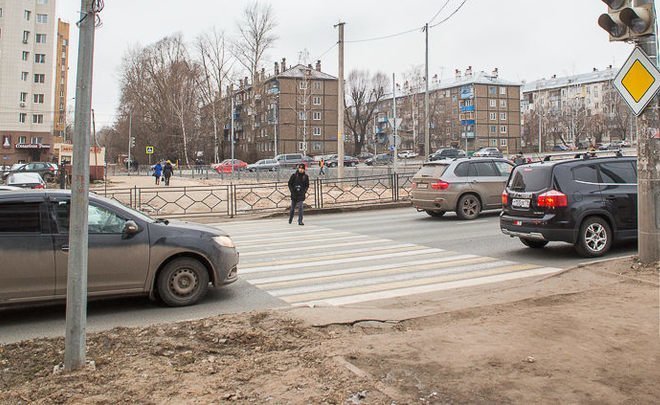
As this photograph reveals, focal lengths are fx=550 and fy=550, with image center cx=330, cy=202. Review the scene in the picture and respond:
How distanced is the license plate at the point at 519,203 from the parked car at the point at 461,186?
5655 mm

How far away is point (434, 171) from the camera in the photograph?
54.3 feet

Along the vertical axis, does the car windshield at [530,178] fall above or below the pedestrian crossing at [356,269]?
above

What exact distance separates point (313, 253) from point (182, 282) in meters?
4.24

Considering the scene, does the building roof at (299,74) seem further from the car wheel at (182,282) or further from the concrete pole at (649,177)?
the car wheel at (182,282)

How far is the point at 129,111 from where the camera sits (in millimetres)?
86625

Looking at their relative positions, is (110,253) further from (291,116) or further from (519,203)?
(291,116)

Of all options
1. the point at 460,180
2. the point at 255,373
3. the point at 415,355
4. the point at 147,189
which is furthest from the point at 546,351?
the point at 147,189

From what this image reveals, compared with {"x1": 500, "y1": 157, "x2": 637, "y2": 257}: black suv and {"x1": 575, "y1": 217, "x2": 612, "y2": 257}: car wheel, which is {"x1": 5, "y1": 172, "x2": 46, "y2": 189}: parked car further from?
{"x1": 575, "y1": 217, "x2": 612, "y2": 257}: car wheel

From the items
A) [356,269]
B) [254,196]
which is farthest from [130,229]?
[254,196]

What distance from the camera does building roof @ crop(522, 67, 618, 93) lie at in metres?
121

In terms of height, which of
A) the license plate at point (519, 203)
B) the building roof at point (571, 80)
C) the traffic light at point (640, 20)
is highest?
the building roof at point (571, 80)

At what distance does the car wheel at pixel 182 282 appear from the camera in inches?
272

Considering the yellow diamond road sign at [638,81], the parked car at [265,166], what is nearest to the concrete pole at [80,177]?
the yellow diamond road sign at [638,81]

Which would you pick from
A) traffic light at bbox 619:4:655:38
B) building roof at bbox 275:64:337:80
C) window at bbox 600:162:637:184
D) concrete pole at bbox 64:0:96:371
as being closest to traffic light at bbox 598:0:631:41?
traffic light at bbox 619:4:655:38
